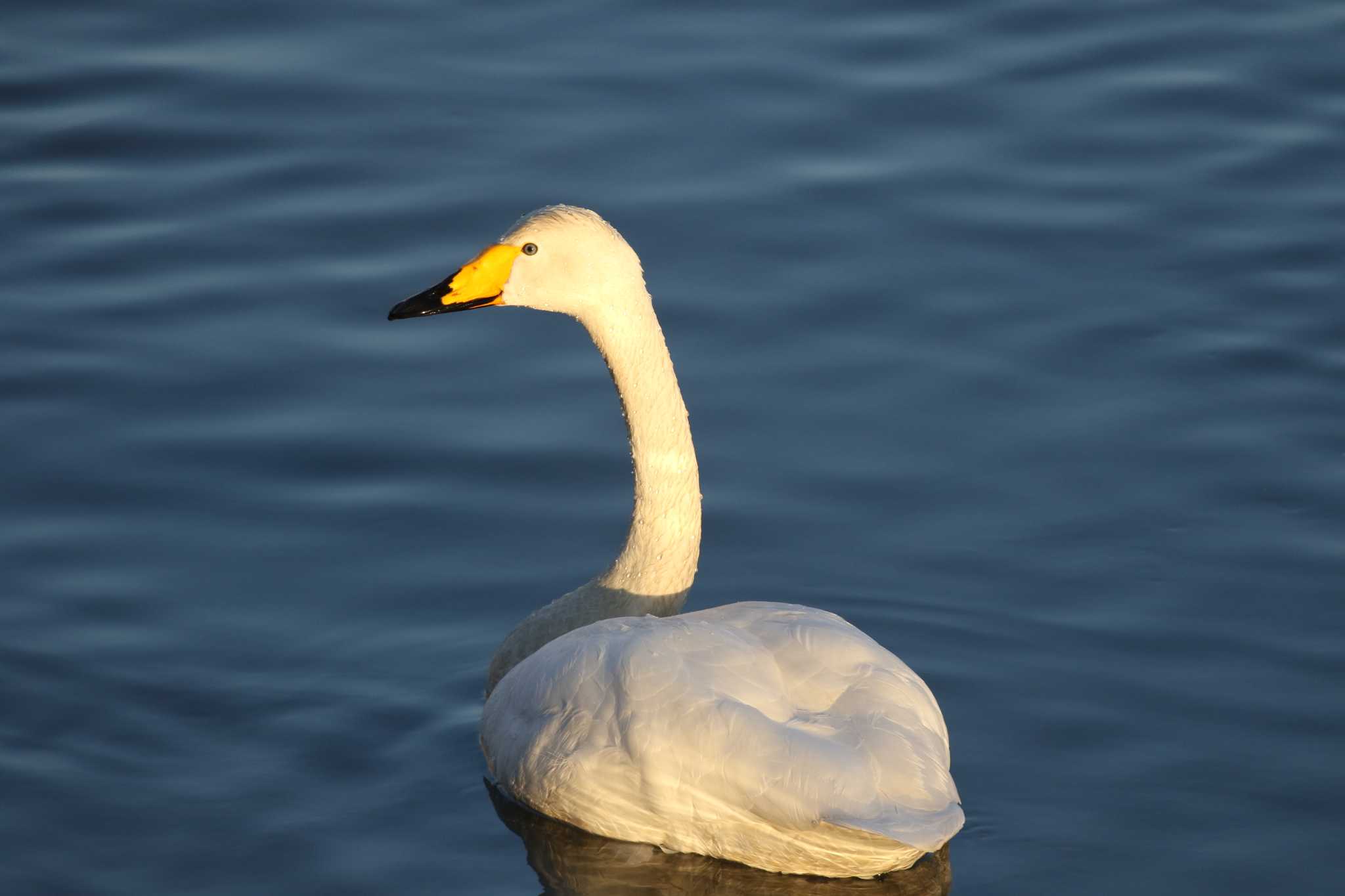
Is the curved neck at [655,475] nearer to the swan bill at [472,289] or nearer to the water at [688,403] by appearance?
the swan bill at [472,289]

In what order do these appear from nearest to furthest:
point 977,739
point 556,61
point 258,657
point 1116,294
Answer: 1. point 977,739
2. point 258,657
3. point 1116,294
4. point 556,61

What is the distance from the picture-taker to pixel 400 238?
10.9 metres

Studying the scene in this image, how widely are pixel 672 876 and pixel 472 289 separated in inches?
85.6

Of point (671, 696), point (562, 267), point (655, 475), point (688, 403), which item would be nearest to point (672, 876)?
point (671, 696)

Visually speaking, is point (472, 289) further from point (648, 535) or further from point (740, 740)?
point (740, 740)

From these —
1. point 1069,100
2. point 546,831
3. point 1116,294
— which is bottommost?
point 546,831

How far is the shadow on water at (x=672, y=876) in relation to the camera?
6660 mm

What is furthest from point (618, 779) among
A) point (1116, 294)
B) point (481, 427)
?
point (1116, 294)

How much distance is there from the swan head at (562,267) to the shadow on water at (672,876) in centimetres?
183

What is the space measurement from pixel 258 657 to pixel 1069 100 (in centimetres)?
634

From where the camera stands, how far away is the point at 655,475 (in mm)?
7523

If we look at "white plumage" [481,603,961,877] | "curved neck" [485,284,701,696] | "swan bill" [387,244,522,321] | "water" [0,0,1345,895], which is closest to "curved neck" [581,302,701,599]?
"curved neck" [485,284,701,696]

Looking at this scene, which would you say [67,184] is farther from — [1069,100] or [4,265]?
[1069,100]

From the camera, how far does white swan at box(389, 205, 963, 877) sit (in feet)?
20.5
